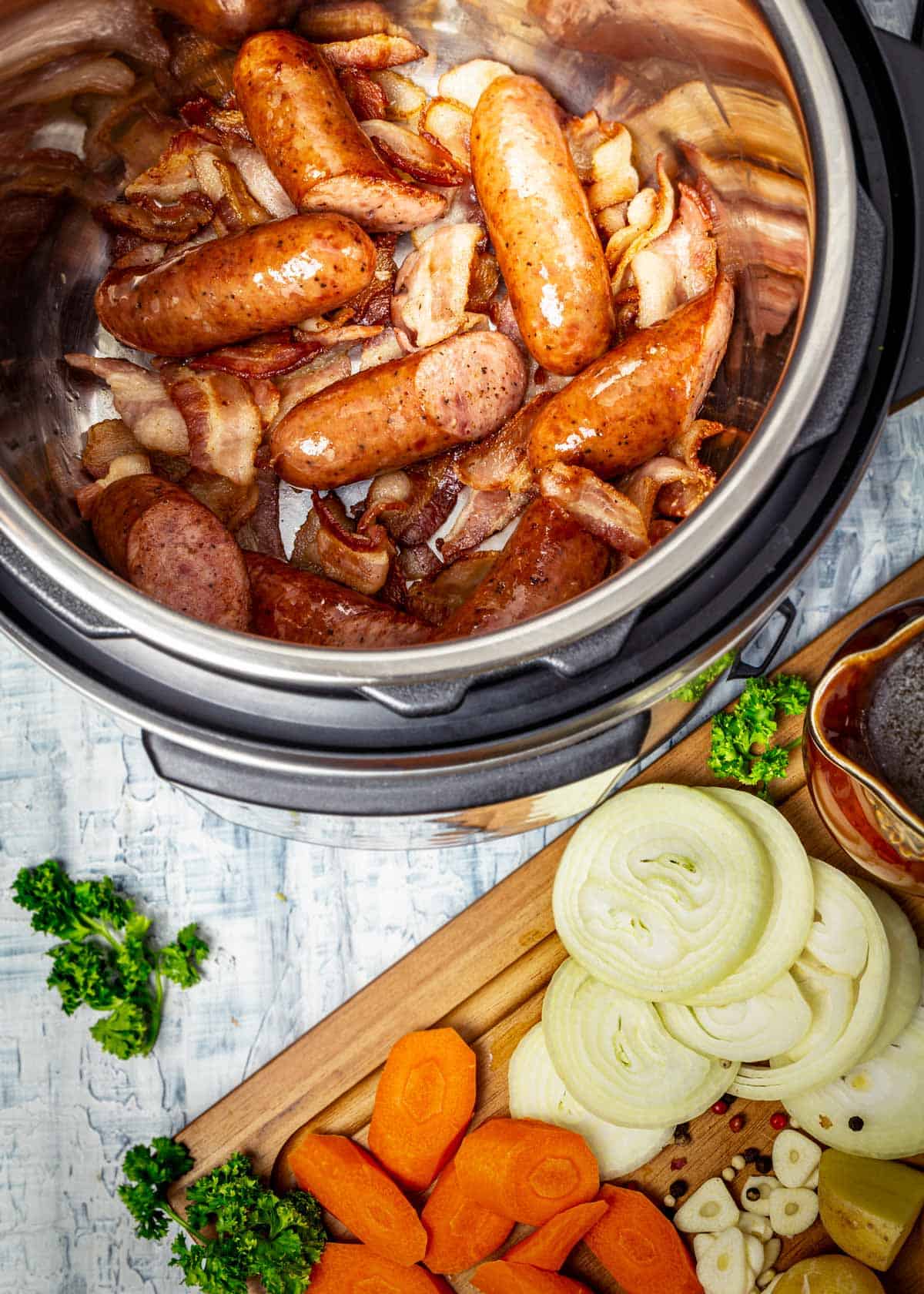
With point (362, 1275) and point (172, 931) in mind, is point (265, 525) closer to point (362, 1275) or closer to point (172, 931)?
point (172, 931)

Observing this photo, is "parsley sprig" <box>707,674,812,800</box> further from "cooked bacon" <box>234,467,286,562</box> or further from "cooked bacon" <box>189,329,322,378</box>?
"cooked bacon" <box>189,329,322,378</box>

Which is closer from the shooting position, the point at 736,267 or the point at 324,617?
the point at 324,617

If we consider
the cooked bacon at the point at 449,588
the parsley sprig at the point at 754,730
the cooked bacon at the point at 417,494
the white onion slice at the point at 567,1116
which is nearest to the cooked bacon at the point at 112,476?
the cooked bacon at the point at 417,494

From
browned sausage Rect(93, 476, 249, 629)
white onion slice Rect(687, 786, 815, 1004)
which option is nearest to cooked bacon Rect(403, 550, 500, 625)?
browned sausage Rect(93, 476, 249, 629)

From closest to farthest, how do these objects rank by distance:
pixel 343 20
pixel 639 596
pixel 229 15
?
pixel 639 596 < pixel 229 15 < pixel 343 20

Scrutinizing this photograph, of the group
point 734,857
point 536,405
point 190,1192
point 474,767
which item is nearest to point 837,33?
point 536,405

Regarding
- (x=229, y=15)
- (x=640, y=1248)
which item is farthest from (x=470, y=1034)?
(x=229, y=15)

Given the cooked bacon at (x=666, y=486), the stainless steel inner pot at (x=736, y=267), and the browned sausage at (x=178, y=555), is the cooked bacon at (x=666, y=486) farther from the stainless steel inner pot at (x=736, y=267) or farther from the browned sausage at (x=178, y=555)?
the browned sausage at (x=178, y=555)
